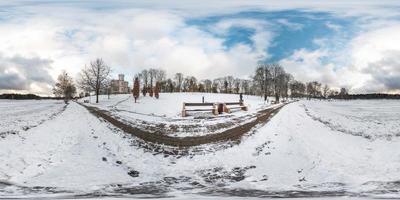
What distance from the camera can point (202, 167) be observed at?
20062mm

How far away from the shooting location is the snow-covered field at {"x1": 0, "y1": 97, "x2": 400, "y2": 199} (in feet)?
51.4

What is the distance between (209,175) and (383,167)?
278 inches

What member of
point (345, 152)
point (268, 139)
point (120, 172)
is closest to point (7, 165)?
point (120, 172)

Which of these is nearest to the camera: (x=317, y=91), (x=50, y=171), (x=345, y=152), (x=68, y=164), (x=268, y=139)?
(x=50, y=171)

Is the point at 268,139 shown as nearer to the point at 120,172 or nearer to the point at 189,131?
the point at 189,131

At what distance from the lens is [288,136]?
82.4ft

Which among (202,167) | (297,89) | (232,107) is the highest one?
(297,89)

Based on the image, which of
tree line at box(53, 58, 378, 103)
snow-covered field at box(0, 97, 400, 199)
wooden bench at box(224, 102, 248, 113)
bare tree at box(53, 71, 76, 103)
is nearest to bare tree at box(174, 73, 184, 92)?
tree line at box(53, 58, 378, 103)

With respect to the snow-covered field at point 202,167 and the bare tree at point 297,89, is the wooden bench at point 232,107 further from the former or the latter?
the bare tree at point 297,89

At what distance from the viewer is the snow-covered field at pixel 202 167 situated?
15664 millimetres

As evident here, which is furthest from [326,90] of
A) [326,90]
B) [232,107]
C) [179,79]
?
[232,107]

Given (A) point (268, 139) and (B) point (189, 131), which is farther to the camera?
(B) point (189, 131)

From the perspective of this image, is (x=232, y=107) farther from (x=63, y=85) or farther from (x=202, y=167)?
(x=63, y=85)

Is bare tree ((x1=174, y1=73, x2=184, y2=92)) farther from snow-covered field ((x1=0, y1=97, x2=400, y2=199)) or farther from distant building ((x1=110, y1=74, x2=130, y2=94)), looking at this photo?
snow-covered field ((x1=0, y1=97, x2=400, y2=199))
